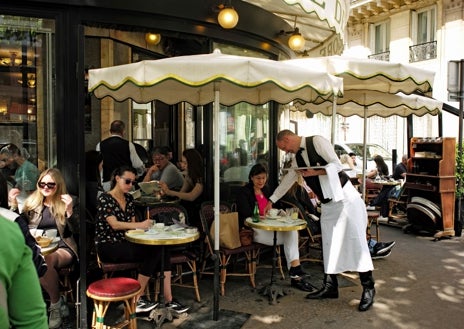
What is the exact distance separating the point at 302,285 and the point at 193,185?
190cm

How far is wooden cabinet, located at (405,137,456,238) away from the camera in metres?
8.17

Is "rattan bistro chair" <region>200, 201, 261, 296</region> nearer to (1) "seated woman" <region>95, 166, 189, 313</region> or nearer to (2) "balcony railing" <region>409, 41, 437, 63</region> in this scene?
(1) "seated woman" <region>95, 166, 189, 313</region>

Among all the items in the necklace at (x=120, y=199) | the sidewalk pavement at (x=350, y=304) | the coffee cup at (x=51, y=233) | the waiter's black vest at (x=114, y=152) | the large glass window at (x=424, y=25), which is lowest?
the sidewalk pavement at (x=350, y=304)

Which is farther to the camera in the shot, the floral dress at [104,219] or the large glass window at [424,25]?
the large glass window at [424,25]

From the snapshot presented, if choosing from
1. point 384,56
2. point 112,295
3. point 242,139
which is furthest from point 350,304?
point 384,56

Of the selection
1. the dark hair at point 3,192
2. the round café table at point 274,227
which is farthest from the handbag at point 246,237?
the dark hair at point 3,192

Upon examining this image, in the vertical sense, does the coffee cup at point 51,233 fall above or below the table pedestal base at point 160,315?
above

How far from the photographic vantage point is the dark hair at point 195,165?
20.1 feet

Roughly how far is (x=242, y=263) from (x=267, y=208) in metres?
1.16

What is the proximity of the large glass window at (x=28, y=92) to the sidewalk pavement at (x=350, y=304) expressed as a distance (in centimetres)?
203

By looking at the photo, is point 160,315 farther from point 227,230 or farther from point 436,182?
point 436,182

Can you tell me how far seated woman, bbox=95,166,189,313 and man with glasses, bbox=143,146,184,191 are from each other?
2085mm

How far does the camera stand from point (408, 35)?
19203mm

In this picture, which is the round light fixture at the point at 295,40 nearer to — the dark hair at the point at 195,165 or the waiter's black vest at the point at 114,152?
the dark hair at the point at 195,165
